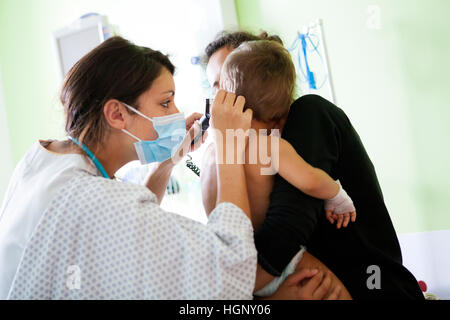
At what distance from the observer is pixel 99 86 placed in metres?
1.14

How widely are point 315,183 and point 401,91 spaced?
1539mm

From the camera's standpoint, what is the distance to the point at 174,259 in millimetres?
789

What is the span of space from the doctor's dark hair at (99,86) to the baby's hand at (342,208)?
24.2 inches

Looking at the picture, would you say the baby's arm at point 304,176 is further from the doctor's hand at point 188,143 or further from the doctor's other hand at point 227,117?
the doctor's hand at point 188,143

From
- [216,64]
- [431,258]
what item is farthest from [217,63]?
[431,258]

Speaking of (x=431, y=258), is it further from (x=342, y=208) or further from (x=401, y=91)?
(x=342, y=208)

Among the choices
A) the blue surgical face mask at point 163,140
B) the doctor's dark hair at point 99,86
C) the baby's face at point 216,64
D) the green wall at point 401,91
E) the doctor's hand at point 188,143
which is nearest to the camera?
the doctor's dark hair at point 99,86

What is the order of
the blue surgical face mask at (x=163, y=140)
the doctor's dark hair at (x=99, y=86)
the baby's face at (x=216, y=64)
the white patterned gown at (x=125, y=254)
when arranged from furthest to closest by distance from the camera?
the baby's face at (x=216, y=64) → the blue surgical face mask at (x=163, y=140) → the doctor's dark hair at (x=99, y=86) → the white patterned gown at (x=125, y=254)

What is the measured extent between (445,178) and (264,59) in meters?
1.45

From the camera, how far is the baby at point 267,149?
3.21 feet

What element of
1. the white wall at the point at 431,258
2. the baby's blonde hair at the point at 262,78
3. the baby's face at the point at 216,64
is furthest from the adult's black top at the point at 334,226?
the white wall at the point at 431,258
